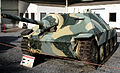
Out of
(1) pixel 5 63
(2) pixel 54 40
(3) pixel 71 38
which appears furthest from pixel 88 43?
(1) pixel 5 63

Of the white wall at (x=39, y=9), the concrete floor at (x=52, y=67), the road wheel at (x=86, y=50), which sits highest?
the white wall at (x=39, y=9)

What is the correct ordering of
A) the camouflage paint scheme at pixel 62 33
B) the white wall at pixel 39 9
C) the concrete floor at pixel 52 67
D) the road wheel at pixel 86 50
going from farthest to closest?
the white wall at pixel 39 9, the concrete floor at pixel 52 67, the camouflage paint scheme at pixel 62 33, the road wheel at pixel 86 50

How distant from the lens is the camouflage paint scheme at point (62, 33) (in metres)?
5.45

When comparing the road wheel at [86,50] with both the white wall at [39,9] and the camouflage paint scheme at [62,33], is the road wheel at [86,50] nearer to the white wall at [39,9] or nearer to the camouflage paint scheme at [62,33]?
the camouflage paint scheme at [62,33]

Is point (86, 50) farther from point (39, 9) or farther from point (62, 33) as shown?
point (39, 9)

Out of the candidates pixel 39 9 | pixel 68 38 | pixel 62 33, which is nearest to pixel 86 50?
pixel 68 38

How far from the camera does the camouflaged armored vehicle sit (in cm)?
513

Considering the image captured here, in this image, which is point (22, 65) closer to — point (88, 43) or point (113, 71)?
point (88, 43)

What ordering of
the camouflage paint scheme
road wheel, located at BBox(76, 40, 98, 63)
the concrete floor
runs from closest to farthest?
road wheel, located at BBox(76, 40, 98, 63) → the camouflage paint scheme → the concrete floor

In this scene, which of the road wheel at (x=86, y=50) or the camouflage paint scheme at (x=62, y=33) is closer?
the road wheel at (x=86, y=50)

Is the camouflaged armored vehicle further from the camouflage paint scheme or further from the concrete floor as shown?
the concrete floor

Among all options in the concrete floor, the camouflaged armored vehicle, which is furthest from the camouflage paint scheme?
the concrete floor

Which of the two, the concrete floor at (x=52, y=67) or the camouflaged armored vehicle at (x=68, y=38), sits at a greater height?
the camouflaged armored vehicle at (x=68, y=38)

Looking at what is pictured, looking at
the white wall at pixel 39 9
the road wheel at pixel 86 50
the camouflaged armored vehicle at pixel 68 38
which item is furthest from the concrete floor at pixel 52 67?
the white wall at pixel 39 9
